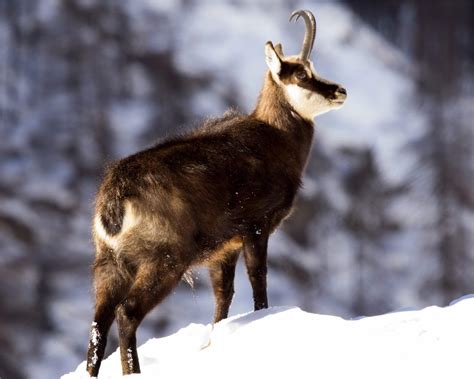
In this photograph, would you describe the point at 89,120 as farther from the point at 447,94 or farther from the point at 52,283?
the point at 447,94

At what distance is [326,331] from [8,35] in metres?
36.1

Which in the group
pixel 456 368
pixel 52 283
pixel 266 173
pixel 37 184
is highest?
pixel 37 184

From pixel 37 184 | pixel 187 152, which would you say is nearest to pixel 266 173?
pixel 187 152

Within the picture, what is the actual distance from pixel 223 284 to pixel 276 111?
163 cm

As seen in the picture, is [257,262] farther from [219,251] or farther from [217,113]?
[217,113]

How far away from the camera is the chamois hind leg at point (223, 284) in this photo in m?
9.45

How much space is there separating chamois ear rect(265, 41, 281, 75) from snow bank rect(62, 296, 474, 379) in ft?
8.34

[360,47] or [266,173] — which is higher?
[360,47]

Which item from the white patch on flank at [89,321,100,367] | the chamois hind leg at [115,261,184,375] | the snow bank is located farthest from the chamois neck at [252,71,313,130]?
the white patch on flank at [89,321,100,367]

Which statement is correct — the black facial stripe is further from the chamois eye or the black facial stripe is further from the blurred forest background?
the blurred forest background

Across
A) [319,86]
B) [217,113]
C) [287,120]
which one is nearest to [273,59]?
[319,86]

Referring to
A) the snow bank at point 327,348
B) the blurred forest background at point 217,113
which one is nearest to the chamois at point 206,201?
the snow bank at point 327,348

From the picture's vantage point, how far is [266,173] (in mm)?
9078

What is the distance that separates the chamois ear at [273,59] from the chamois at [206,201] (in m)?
0.01
